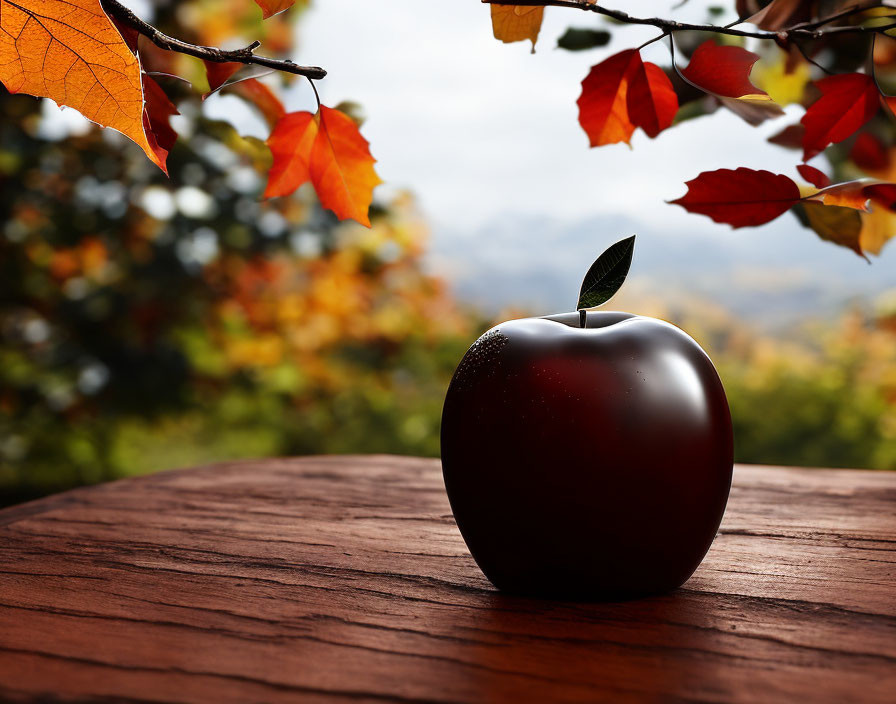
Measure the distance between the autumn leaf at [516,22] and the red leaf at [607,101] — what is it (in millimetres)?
48

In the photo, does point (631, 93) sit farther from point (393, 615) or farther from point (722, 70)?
point (393, 615)

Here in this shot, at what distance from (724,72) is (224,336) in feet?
5.75

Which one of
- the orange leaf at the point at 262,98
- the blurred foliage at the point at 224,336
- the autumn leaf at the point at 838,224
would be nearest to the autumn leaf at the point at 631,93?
the autumn leaf at the point at 838,224

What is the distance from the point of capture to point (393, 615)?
476 mm

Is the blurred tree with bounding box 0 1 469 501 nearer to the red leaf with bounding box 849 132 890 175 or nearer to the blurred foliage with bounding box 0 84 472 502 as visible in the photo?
the blurred foliage with bounding box 0 84 472 502

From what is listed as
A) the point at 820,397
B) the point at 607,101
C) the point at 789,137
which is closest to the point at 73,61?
the point at 607,101

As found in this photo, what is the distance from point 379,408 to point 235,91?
1626mm

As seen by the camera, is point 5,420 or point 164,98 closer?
point 164,98

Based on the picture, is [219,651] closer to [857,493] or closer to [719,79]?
[719,79]

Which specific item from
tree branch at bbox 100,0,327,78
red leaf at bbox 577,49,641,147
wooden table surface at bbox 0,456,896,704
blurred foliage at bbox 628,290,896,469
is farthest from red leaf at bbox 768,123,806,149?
blurred foliage at bbox 628,290,896,469

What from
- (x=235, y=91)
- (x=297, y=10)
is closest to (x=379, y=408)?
(x=297, y=10)

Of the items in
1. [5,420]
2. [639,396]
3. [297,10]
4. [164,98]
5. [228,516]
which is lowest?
[5,420]

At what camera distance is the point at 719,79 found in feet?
1.73

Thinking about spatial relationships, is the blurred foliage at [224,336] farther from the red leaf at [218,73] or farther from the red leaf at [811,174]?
the red leaf at [811,174]
